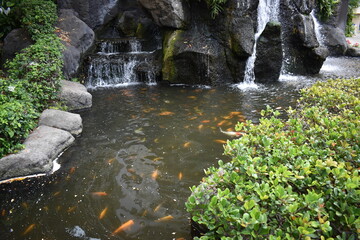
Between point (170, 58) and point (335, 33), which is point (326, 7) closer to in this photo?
point (335, 33)

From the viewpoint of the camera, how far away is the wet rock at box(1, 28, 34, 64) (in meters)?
10.2

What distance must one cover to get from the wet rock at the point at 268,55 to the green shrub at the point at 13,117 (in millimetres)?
8362

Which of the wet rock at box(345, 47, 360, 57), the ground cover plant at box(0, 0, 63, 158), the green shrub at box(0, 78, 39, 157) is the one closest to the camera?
the green shrub at box(0, 78, 39, 157)

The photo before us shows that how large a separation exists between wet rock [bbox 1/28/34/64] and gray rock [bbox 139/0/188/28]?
4.68 m

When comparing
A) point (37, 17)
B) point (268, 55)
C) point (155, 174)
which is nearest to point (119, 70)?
point (37, 17)

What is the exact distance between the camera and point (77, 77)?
10.8 m

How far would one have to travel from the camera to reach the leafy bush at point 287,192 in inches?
80.1

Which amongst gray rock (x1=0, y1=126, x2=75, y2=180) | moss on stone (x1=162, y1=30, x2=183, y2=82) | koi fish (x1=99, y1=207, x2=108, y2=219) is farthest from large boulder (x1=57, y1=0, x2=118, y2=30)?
koi fish (x1=99, y1=207, x2=108, y2=219)

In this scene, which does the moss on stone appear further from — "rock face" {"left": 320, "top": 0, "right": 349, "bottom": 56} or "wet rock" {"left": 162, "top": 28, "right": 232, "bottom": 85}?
"rock face" {"left": 320, "top": 0, "right": 349, "bottom": 56}

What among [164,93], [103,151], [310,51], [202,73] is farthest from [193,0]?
[103,151]

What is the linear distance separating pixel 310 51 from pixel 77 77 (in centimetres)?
984

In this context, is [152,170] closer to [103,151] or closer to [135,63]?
[103,151]

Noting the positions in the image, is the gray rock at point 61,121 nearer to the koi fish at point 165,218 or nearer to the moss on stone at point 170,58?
the koi fish at point 165,218

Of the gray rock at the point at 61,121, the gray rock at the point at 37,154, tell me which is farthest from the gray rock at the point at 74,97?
the gray rock at the point at 37,154
